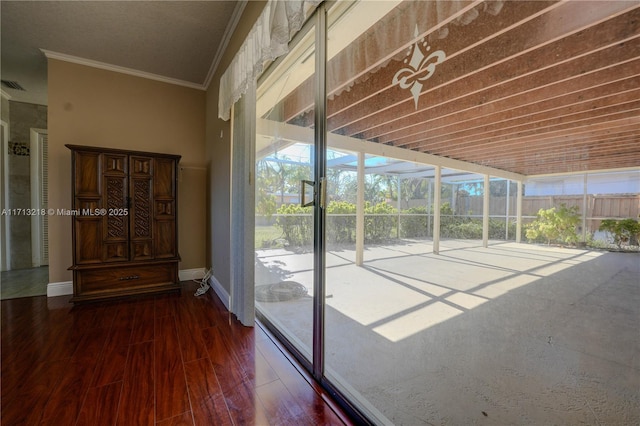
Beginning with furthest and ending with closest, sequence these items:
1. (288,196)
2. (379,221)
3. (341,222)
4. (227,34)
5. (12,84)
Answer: (12,84)
(227,34)
(288,196)
(341,222)
(379,221)

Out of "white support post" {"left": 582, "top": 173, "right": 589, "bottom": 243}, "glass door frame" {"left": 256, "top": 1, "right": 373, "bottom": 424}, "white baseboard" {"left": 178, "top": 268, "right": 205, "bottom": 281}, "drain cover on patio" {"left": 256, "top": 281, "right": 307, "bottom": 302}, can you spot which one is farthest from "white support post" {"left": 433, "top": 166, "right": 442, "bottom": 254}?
"white baseboard" {"left": 178, "top": 268, "right": 205, "bottom": 281}

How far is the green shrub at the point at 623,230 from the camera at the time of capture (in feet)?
1.73

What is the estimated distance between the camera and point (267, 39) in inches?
59.1

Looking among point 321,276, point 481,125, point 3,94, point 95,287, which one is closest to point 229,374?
point 321,276

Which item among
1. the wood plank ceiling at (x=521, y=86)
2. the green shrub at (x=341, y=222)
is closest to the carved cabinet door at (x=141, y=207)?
the green shrub at (x=341, y=222)

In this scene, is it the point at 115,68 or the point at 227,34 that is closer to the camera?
the point at 227,34

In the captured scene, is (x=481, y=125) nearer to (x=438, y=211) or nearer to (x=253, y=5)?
(x=438, y=211)

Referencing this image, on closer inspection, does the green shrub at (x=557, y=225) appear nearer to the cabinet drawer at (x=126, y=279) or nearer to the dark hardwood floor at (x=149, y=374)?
the dark hardwood floor at (x=149, y=374)

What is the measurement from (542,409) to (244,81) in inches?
87.9

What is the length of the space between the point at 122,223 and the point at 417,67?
125 inches

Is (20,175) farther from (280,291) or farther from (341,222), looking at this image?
(341,222)

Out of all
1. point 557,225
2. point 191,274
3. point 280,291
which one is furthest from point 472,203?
point 191,274

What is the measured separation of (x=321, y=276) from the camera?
1.47 metres

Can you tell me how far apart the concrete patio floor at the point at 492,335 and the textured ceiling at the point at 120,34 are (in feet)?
8.14
